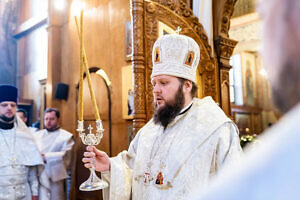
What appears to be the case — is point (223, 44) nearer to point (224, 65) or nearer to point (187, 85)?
point (224, 65)

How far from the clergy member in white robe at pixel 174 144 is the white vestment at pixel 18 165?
6.68ft

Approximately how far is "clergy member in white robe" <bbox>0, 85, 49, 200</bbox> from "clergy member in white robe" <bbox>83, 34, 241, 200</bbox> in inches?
80.4

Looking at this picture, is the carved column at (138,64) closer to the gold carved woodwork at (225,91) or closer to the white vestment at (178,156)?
the white vestment at (178,156)

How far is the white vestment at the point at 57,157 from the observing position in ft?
18.0

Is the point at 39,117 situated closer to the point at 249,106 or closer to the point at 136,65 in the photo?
the point at 136,65

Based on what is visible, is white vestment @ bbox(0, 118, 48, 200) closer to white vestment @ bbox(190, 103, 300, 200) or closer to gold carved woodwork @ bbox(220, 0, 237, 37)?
gold carved woodwork @ bbox(220, 0, 237, 37)

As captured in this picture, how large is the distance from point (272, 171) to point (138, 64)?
2.98 m

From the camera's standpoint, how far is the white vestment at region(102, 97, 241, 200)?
2.21 metres

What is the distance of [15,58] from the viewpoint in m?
11.3

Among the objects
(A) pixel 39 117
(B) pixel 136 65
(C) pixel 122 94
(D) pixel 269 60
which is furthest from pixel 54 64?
(D) pixel 269 60

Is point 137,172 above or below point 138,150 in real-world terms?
below

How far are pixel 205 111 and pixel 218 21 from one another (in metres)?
3.14

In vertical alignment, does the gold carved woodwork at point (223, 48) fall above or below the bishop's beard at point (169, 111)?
above

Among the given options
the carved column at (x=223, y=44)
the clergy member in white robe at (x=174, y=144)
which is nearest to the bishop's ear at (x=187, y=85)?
the clergy member in white robe at (x=174, y=144)
